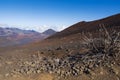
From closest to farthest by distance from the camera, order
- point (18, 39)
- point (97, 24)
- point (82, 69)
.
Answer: point (82, 69) < point (97, 24) < point (18, 39)

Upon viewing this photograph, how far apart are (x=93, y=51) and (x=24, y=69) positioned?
317cm

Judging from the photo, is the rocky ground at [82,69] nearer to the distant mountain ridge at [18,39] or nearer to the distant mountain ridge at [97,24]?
the distant mountain ridge at [97,24]

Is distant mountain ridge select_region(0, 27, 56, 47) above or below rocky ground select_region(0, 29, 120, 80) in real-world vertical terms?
above

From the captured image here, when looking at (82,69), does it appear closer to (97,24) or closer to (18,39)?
(97,24)

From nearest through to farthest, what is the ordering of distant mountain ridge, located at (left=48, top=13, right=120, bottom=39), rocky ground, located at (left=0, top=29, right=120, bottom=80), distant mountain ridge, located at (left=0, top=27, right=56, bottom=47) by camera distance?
rocky ground, located at (left=0, top=29, right=120, bottom=80)
distant mountain ridge, located at (left=48, top=13, right=120, bottom=39)
distant mountain ridge, located at (left=0, top=27, right=56, bottom=47)

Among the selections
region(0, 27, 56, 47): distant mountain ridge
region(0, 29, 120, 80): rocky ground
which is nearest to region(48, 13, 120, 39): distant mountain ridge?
region(0, 29, 120, 80): rocky ground

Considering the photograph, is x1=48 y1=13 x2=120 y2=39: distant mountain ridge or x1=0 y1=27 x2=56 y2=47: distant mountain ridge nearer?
x1=48 y1=13 x2=120 y2=39: distant mountain ridge

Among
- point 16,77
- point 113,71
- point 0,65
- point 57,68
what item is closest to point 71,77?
point 57,68

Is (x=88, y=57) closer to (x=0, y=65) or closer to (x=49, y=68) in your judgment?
(x=49, y=68)

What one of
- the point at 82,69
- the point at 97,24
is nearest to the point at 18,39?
the point at 97,24

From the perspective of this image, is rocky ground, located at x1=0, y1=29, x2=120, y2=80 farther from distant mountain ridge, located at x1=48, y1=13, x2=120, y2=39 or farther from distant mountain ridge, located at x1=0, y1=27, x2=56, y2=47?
distant mountain ridge, located at x1=0, y1=27, x2=56, y2=47

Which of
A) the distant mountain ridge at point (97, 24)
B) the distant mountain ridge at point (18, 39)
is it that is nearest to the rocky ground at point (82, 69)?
the distant mountain ridge at point (97, 24)

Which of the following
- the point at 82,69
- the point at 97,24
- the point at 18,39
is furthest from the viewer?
the point at 18,39

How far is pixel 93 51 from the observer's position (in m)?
9.38
